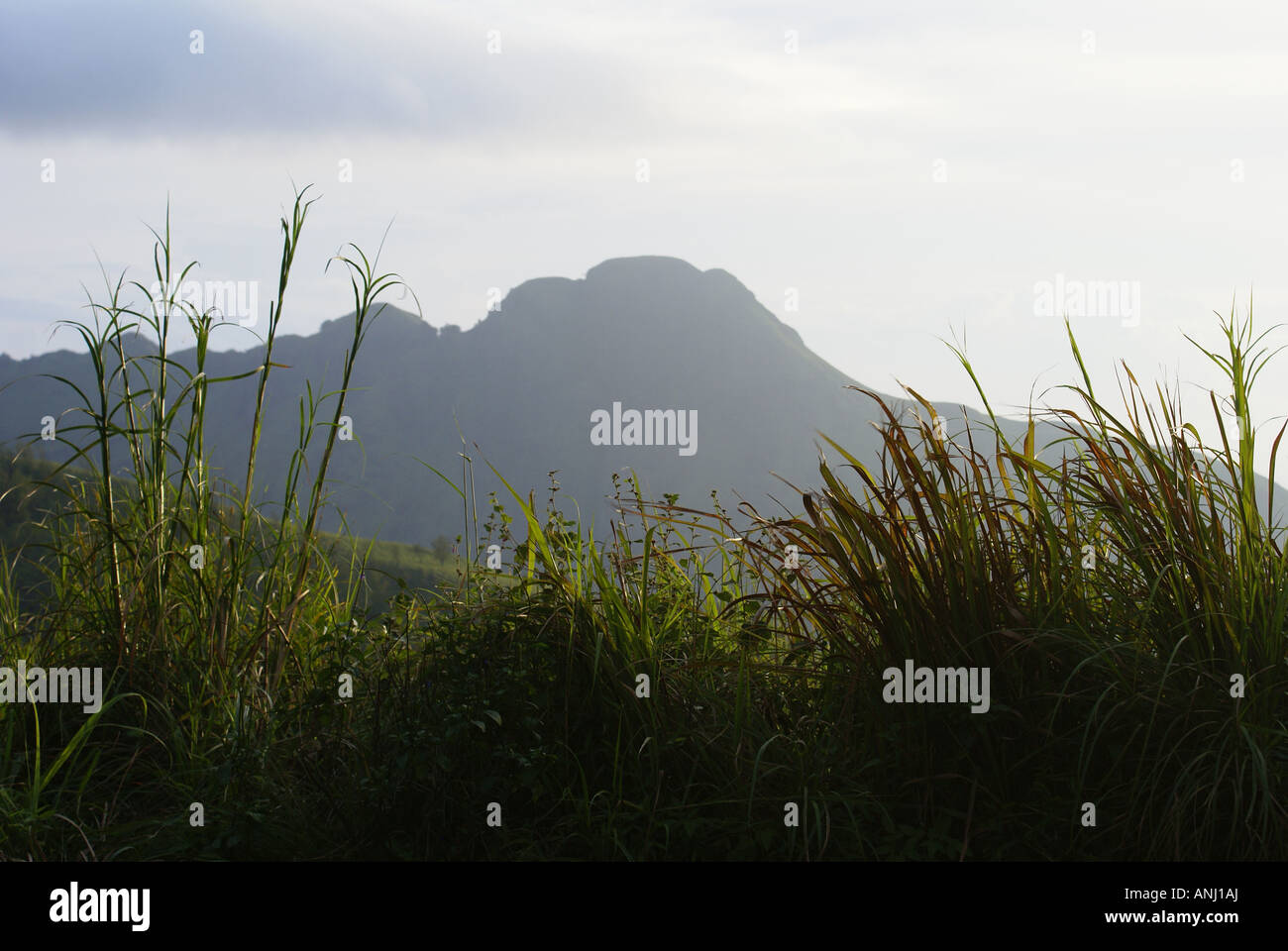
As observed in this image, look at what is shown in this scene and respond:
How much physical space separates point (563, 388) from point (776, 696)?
13259 centimetres

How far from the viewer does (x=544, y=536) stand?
3.14 m

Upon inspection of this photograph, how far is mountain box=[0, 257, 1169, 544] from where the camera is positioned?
114 meters

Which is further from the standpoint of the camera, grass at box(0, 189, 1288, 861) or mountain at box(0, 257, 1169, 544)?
mountain at box(0, 257, 1169, 544)

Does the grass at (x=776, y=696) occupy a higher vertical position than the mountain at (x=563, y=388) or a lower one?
lower

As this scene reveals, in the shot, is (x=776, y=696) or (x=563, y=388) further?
(x=563, y=388)

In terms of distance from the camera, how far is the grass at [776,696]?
260cm

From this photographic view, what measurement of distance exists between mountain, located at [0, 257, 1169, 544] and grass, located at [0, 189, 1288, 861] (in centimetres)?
9896

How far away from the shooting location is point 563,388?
134 m

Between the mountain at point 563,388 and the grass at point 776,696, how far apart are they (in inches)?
3896

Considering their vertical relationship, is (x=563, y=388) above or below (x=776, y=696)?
above

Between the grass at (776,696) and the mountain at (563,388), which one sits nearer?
the grass at (776,696)
